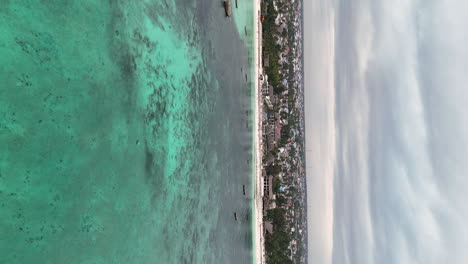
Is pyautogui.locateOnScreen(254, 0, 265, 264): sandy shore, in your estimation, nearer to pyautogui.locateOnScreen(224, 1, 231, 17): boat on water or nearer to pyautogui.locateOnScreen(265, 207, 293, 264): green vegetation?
pyautogui.locateOnScreen(265, 207, 293, 264): green vegetation

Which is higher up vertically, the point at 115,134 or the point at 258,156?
the point at 258,156

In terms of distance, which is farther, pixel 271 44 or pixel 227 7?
pixel 271 44

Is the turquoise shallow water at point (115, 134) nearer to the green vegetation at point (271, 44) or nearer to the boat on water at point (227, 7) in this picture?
the boat on water at point (227, 7)

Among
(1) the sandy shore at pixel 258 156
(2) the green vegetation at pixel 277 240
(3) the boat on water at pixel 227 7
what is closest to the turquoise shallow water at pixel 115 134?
(3) the boat on water at pixel 227 7

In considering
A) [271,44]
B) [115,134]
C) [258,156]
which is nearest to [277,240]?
[258,156]

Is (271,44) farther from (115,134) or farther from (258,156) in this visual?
(115,134)

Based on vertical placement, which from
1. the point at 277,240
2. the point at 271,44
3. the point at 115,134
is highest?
the point at 271,44

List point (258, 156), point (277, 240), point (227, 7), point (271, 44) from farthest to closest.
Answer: point (271, 44)
point (277, 240)
point (258, 156)
point (227, 7)
